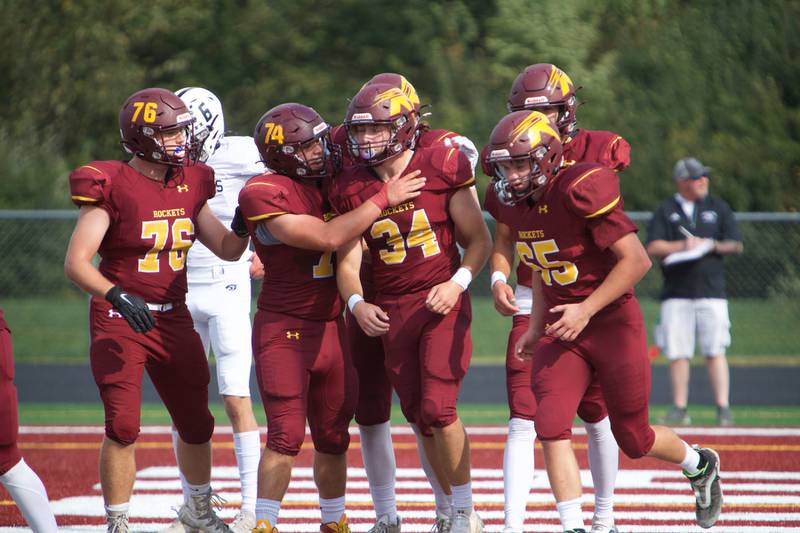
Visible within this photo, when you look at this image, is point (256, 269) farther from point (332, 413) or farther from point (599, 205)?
point (599, 205)

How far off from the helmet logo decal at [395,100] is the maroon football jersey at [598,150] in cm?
79

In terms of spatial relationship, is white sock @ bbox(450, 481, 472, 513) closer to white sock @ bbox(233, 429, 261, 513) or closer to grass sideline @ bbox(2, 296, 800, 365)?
white sock @ bbox(233, 429, 261, 513)

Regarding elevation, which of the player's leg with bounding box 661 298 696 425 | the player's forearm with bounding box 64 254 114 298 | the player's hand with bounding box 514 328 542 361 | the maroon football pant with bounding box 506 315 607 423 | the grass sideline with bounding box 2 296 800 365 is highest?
the player's forearm with bounding box 64 254 114 298

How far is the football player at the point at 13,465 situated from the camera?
15.6 feet

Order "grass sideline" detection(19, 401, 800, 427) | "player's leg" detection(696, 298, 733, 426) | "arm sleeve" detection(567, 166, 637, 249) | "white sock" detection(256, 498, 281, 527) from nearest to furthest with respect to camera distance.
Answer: "arm sleeve" detection(567, 166, 637, 249) → "white sock" detection(256, 498, 281, 527) → "player's leg" detection(696, 298, 733, 426) → "grass sideline" detection(19, 401, 800, 427)

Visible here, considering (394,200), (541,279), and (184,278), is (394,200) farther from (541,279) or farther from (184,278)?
(184,278)

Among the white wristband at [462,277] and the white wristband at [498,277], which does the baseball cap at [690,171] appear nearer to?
the white wristband at [498,277]

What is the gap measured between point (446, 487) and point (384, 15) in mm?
23596

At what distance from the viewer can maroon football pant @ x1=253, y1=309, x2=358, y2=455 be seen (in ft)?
17.1

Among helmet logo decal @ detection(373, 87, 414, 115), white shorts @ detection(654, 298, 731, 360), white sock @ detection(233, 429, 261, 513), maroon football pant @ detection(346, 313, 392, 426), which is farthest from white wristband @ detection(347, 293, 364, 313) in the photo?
white shorts @ detection(654, 298, 731, 360)

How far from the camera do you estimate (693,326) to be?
9.62 m

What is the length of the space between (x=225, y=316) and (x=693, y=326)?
463 cm

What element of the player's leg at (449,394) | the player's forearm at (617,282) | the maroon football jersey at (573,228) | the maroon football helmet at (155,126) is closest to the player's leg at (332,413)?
the player's leg at (449,394)

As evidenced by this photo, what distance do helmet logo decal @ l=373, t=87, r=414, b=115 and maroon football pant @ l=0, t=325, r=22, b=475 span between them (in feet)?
6.22
